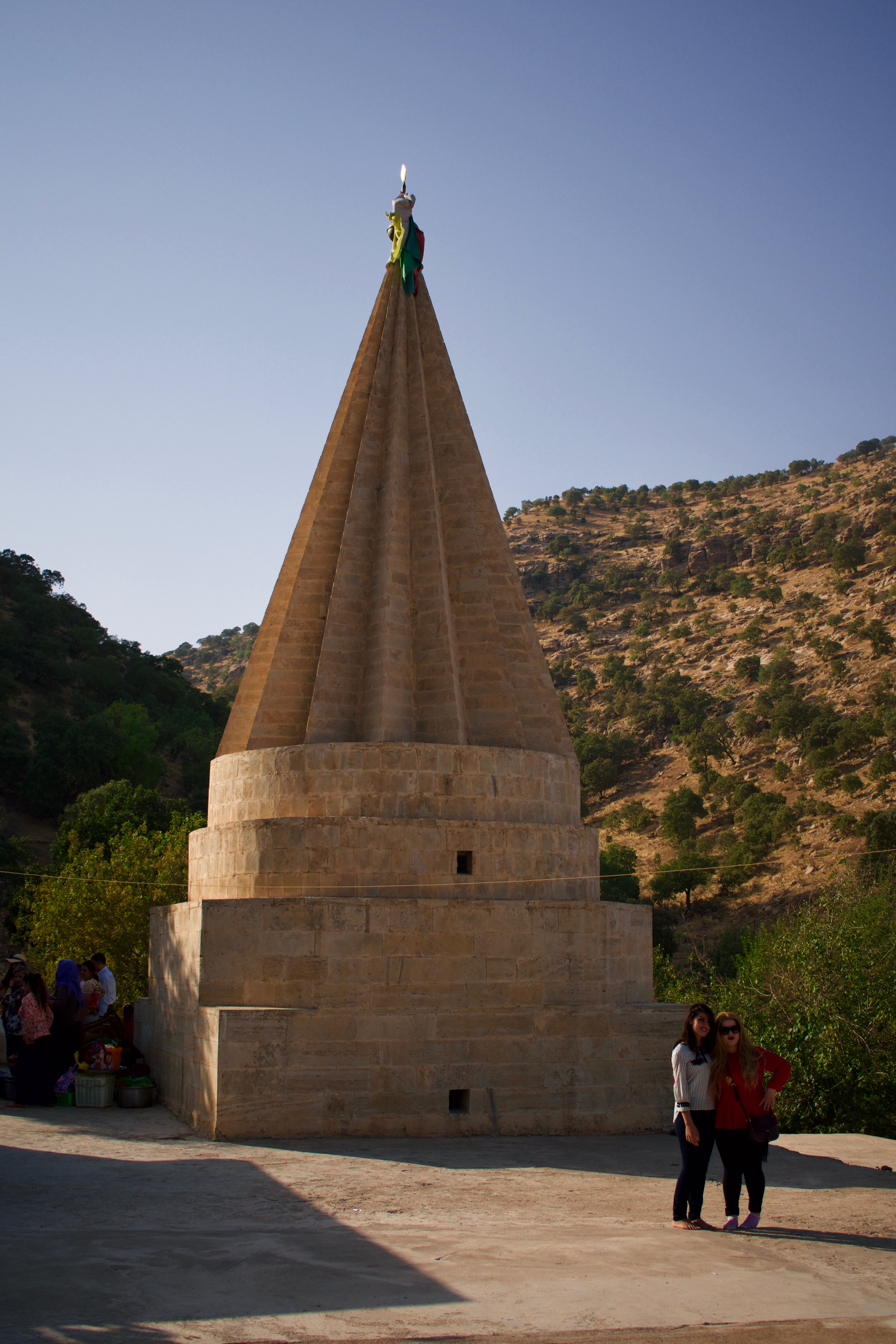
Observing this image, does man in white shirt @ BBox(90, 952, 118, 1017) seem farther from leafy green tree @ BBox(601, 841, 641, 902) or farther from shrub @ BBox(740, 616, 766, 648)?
shrub @ BBox(740, 616, 766, 648)

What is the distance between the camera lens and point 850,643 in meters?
43.8

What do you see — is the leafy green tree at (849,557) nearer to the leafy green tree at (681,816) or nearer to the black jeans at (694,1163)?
the leafy green tree at (681,816)

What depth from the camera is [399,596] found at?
10.1m

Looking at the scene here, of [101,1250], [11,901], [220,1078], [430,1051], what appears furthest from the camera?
[11,901]

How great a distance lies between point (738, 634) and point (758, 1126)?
150 ft

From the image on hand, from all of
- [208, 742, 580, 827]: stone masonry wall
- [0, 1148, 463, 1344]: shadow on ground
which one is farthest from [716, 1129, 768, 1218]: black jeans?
[208, 742, 580, 827]: stone masonry wall

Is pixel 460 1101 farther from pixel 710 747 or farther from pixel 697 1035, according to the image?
pixel 710 747

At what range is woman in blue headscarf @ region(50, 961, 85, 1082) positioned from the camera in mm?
9195

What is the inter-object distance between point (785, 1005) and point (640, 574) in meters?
45.9

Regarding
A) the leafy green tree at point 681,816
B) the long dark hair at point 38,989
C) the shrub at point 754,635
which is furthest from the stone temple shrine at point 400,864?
the shrub at point 754,635

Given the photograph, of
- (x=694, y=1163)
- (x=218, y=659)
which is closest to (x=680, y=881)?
(x=694, y=1163)

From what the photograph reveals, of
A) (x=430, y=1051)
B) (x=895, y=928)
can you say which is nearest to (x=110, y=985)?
(x=430, y=1051)

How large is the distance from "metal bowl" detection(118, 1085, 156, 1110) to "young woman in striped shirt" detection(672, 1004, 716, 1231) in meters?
5.09

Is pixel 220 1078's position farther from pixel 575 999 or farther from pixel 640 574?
pixel 640 574
